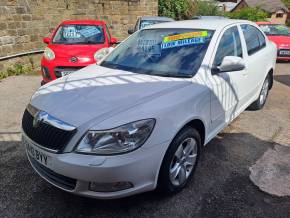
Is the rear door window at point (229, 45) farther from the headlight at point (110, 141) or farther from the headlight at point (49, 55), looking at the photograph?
the headlight at point (49, 55)

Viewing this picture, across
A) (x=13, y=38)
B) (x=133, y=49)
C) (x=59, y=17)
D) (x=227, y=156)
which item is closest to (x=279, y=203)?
(x=227, y=156)

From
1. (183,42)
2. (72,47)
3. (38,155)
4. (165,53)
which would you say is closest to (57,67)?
(72,47)

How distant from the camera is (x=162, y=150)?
7.61 ft

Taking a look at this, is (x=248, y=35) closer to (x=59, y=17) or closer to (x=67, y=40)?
(x=67, y=40)

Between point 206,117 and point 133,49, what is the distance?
1.36m

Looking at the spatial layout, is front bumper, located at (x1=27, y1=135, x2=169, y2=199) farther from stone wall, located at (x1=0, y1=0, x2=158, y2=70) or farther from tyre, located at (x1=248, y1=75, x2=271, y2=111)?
stone wall, located at (x1=0, y1=0, x2=158, y2=70)

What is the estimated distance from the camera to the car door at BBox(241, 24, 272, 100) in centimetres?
401

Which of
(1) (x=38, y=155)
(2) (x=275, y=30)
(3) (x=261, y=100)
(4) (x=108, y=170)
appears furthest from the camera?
(2) (x=275, y=30)

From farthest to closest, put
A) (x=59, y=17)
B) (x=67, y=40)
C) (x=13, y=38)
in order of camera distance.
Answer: (x=59, y=17) < (x=13, y=38) < (x=67, y=40)

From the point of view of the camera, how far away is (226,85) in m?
3.28

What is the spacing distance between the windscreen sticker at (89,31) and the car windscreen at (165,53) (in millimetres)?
3327

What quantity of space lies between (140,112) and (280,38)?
1004 centimetres

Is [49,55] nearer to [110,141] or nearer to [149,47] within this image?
[149,47]

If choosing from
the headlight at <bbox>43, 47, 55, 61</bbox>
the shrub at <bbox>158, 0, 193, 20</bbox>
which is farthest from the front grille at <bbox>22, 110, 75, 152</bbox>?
the shrub at <bbox>158, 0, 193, 20</bbox>
